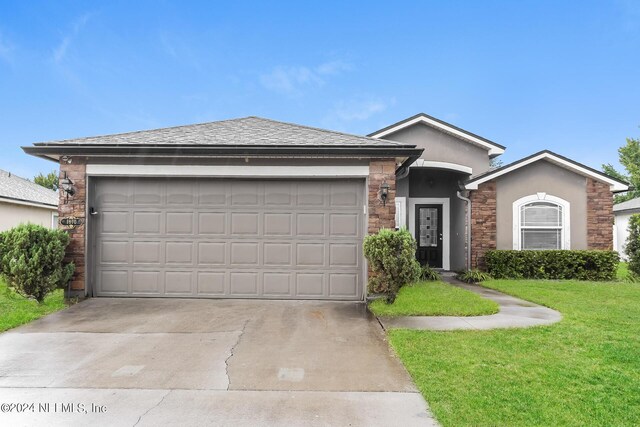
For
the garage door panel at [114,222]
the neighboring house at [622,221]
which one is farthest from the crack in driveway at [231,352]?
the neighboring house at [622,221]

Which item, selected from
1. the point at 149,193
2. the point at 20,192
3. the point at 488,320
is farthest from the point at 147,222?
the point at 20,192

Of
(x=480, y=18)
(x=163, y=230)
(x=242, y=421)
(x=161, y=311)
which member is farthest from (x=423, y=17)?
(x=242, y=421)

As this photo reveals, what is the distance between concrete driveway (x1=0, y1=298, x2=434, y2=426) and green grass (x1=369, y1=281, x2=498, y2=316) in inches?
20.8

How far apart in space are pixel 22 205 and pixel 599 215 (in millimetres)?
21872

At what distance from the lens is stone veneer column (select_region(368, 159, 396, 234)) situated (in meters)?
7.27

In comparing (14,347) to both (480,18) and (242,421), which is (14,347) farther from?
(480,18)

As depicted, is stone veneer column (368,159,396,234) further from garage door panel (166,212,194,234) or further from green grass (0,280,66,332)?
green grass (0,280,66,332)

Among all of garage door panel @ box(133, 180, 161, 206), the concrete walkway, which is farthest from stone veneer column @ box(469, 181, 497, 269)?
garage door panel @ box(133, 180, 161, 206)

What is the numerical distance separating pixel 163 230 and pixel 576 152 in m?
36.5

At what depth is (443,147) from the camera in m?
12.4

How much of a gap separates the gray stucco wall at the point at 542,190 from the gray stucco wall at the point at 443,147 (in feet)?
5.10

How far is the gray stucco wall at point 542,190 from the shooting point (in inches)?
426

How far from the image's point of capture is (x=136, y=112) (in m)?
31.7

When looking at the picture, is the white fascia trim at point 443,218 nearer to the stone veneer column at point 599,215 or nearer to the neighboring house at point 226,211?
the stone veneer column at point 599,215
